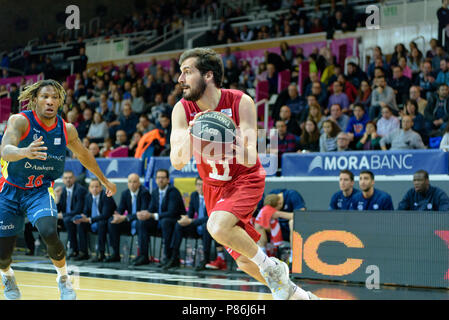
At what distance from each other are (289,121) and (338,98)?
4.72ft

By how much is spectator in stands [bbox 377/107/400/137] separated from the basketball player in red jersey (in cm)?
715

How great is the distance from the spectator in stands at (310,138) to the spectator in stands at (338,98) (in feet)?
5.80

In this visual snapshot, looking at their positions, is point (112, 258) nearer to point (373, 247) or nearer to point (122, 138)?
point (122, 138)

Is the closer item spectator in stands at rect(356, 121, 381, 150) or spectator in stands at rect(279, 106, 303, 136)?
spectator in stands at rect(356, 121, 381, 150)

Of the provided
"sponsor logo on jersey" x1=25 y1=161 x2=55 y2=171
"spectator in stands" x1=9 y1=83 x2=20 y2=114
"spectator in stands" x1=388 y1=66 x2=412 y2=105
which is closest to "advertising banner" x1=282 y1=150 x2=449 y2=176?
"spectator in stands" x1=388 y1=66 x2=412 y2=105

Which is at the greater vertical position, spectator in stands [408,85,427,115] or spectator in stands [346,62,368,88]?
spectator in stands [346,62,368,88]

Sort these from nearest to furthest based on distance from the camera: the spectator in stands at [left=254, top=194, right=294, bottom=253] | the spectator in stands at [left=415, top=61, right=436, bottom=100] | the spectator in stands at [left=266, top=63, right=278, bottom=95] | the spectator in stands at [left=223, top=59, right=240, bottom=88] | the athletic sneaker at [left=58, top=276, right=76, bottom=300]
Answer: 1. the athletic sneaker at [left=58, top=276, right=76, bottom=300]
2. the spectator in stands at [left=254, top=194, right=294, bottom=253]
3. the spectator in stands at [left=415, top=61, right=436, bottom=100]
4. the spectator in stands at [left=266, top=63, right=278, bottom=95]
5. the spectator in stands at [left=223, top=59, right=240, bottom=88]

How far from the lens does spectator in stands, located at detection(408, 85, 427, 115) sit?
12.4 m

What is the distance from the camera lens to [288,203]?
10750 mm

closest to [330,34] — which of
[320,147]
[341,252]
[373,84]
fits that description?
[373,84]

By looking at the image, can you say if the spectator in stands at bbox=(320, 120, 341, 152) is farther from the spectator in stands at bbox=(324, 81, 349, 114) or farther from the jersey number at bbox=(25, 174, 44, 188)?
the jersey number at bbox=(25, 174, 44, 188)

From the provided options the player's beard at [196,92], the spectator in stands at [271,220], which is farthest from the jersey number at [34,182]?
the spectator in stands at [271,220]

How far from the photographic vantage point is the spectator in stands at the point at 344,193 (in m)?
9.87

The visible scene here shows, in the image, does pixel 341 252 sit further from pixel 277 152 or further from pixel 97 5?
pixel 97 5
